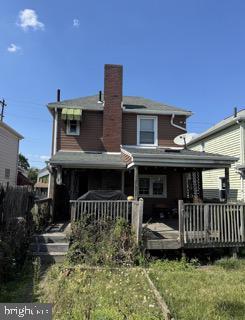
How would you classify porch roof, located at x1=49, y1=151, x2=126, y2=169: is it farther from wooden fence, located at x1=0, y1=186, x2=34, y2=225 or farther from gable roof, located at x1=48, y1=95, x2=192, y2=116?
gable roof, located at x1=48, y1=95, x2=192, y2=116

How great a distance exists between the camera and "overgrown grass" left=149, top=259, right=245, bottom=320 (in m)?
4.98

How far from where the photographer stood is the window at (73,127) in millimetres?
15367

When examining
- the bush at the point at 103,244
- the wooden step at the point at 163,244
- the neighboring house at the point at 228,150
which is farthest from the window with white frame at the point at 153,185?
the bush at the point at 103,244

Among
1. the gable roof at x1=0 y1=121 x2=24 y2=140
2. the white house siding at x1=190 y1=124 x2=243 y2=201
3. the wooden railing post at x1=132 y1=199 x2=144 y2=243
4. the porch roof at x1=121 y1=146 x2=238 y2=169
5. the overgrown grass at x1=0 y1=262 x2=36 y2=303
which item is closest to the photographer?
the overgrown grass at x1=0 y1=262 x2=36 y2=303

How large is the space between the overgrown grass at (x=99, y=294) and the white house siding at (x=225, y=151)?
11.3 metres

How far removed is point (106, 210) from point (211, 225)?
3.03 metres

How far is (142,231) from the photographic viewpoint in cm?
873

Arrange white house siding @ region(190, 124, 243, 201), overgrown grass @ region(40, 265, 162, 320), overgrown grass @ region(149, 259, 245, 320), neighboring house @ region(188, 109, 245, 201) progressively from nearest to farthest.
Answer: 1. overgrown grass @ region(40, 265, 162, 320)
2. overgrown grass @ region(149, 259, 245, 320)
3. neighboring house @ region(188, 109, 245, 201)
4. white house siding @ region(190, 124, 243, 201)

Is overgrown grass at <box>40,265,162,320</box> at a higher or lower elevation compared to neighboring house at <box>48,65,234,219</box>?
lower

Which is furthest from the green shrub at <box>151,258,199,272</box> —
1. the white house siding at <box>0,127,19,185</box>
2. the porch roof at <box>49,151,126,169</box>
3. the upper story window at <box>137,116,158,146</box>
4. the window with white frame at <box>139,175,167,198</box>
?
the white house siding at <box>0,127,19,185</box>

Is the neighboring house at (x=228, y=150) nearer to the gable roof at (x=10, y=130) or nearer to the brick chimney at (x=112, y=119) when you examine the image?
the brick chimney at (x=112, y=119)

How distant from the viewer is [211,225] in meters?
8.79

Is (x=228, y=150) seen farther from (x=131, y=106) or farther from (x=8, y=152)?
(x=8, y=152)

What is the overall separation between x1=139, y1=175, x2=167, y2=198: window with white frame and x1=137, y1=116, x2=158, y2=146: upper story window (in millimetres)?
1733
